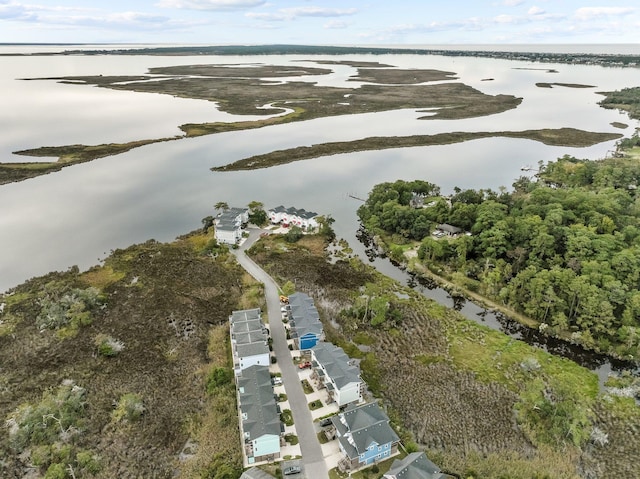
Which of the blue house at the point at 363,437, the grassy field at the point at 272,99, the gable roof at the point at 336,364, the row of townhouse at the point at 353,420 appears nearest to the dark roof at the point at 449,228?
the row of townhouse at the point at 353,420

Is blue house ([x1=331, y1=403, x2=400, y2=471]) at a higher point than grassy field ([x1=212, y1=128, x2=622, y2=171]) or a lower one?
lower

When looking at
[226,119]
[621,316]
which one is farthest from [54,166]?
[621,316]

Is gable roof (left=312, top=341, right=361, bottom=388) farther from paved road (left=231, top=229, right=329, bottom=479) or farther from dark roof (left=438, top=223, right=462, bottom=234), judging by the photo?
dark roof (left=438, top=223, right=462, bottom=234)

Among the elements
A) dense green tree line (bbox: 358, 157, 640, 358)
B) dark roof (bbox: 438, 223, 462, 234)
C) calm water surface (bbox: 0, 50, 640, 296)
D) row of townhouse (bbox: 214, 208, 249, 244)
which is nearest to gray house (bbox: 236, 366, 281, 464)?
row of townhouse (bbox: 214, 208, 249, 244)

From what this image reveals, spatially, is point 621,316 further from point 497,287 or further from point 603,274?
point 497,287

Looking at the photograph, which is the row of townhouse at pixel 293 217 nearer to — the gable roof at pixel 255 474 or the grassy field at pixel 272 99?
the gable roof at pixel 255 474

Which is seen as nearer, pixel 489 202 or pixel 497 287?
pixel 497 287

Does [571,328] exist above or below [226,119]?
below
